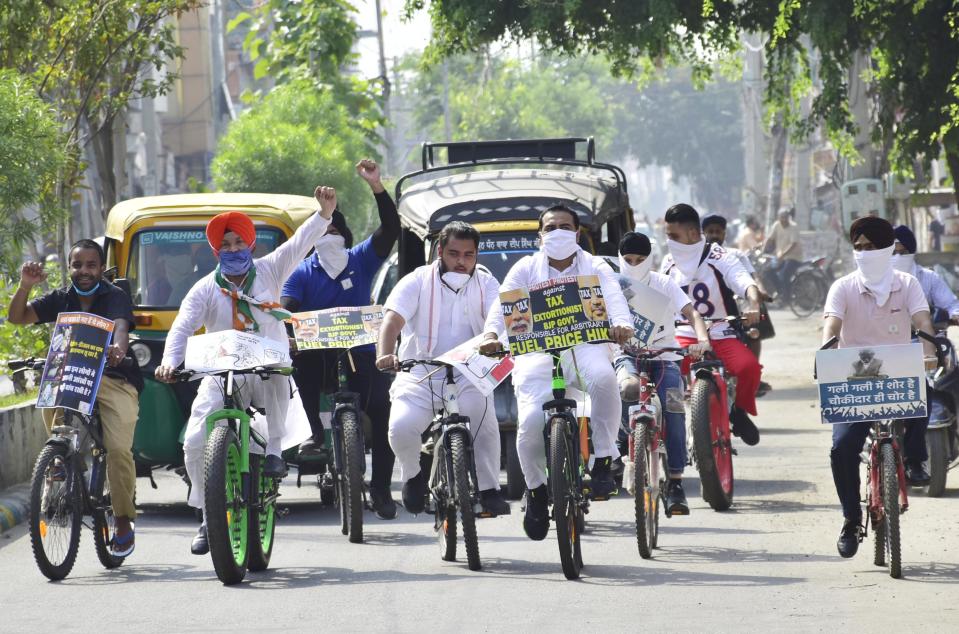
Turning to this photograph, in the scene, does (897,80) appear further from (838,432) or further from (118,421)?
(118,421)

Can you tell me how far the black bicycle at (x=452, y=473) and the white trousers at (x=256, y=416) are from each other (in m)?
0.70

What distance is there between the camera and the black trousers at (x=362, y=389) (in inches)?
414

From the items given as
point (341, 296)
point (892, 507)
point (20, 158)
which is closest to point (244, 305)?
point (341, 296)

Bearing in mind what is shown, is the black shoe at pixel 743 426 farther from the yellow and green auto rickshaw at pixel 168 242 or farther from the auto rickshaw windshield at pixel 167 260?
the auto rickshaw windshield at pixel 167 260

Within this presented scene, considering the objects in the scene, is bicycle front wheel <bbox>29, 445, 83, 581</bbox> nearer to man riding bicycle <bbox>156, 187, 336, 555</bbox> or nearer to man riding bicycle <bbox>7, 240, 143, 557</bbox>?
man riding bicycle <bbox>7, 240, 143, 557</bbox>

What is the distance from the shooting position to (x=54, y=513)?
29.5 feet

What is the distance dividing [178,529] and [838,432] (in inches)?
175

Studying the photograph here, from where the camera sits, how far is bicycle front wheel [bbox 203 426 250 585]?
8.41 m

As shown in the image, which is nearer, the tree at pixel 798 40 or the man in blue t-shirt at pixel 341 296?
the man in blue t-shirt at pixel 341 296

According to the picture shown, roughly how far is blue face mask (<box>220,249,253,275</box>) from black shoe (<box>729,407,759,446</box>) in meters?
4.26

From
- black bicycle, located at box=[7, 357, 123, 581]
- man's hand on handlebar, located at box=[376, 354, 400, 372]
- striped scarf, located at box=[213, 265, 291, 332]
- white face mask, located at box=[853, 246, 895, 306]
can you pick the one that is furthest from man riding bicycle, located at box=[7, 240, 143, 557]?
white face mask, located at box=[853, 246, 895, 306]

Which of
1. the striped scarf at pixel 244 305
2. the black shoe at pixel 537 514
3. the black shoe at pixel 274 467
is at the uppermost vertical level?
the striped scarf at pixel 244 305

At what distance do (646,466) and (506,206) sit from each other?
4.64 metres

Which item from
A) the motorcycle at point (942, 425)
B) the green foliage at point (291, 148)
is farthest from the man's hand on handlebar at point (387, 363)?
the green foliage at point (291, 148)
